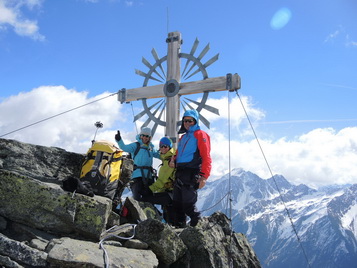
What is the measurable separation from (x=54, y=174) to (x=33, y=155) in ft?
1.86

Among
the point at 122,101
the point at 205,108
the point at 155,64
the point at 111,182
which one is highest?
the point at 155,64

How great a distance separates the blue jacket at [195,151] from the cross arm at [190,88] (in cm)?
419

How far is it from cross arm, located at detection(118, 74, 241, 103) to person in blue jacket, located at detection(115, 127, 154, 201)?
3.49 metres

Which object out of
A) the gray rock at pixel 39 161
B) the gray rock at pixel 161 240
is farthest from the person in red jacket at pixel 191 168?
the gray rock at pixel 39 161

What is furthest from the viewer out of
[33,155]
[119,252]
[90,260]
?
[33,155]

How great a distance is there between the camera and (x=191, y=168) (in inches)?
297

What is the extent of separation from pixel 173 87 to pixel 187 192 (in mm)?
6065

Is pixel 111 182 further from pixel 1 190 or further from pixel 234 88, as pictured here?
pixel 234 88

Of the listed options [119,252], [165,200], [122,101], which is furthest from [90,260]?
[122,101]

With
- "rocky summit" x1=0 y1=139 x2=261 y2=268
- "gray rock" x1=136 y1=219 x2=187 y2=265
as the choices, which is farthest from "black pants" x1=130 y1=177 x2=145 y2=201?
"gray rock" x1=136 y1=219 x2=187 y2=265

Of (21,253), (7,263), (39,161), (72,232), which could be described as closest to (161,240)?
(72,232)

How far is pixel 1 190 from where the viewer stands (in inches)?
194

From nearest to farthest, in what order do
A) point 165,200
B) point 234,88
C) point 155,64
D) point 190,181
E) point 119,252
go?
point 119,252 → point 190,181 → point 165,200 → point 234,88 → point 155,64

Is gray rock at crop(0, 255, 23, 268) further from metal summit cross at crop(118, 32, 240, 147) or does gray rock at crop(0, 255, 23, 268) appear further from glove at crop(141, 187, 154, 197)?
metal summit cross at crop(118, 32, 240, 147)
